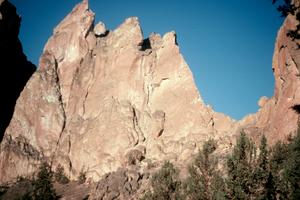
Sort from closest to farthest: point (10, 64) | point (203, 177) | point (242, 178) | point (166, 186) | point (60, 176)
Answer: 1. point (242, 178)
2. point (203, 177)
3. point (166, 186)
4. point (60, 176)
5. point (10, 64)

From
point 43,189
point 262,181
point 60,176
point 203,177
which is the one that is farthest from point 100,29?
point 262,181

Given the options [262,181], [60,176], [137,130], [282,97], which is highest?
[137,130]

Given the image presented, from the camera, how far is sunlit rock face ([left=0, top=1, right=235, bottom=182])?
72.1 m

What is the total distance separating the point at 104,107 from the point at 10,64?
97.6ft

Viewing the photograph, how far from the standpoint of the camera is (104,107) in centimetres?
7931

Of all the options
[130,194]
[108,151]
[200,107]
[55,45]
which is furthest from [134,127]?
[55,45]

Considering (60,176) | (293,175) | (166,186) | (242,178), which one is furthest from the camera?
(60,176)

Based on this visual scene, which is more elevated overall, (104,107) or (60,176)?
(104,107)

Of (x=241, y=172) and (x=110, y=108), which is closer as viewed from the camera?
(x=241, y=172)

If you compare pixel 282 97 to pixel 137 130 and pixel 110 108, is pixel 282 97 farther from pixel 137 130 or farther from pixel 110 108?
pixel 110 108

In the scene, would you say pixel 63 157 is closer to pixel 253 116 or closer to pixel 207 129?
pixel 207 129

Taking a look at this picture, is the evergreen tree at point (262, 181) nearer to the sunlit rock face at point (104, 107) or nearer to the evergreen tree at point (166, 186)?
the evergreen tree at point (166, 186)

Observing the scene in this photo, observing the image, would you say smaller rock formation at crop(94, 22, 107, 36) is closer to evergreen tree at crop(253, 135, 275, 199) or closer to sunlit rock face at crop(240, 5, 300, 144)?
sunlit rock face at crop(240, 5, 300, 144)

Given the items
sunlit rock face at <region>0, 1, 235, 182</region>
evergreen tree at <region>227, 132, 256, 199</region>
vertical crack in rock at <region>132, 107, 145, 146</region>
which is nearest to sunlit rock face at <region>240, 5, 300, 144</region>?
sunlit rock face at <region>0, 1, 235, 182</region>
